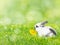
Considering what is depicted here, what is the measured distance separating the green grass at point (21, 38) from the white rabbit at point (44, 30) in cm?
5

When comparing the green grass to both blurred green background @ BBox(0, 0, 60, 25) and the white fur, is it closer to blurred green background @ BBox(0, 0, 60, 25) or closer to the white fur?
the white fur

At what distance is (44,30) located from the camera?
254cm

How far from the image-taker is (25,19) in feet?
9.05

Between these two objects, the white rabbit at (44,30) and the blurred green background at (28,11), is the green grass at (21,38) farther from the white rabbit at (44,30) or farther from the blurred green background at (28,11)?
the blurred green background at (28,11)

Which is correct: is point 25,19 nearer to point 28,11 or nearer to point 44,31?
point 28,11

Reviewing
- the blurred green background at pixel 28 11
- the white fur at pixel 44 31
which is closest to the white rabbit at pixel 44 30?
the white fur at pixel 44 31

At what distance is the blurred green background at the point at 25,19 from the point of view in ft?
8.04

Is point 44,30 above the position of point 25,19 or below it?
below

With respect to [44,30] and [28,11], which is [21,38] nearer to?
[44,30]

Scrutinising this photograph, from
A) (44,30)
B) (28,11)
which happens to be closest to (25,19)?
(28,11)

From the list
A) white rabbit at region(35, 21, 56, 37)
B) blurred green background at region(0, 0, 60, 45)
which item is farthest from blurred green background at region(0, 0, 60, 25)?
white rabbit at region(35, 21, 56, 37)

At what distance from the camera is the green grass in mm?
2426

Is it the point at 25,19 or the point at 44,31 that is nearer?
the point at 44,31

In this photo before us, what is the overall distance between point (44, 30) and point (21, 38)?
1.06 feet
